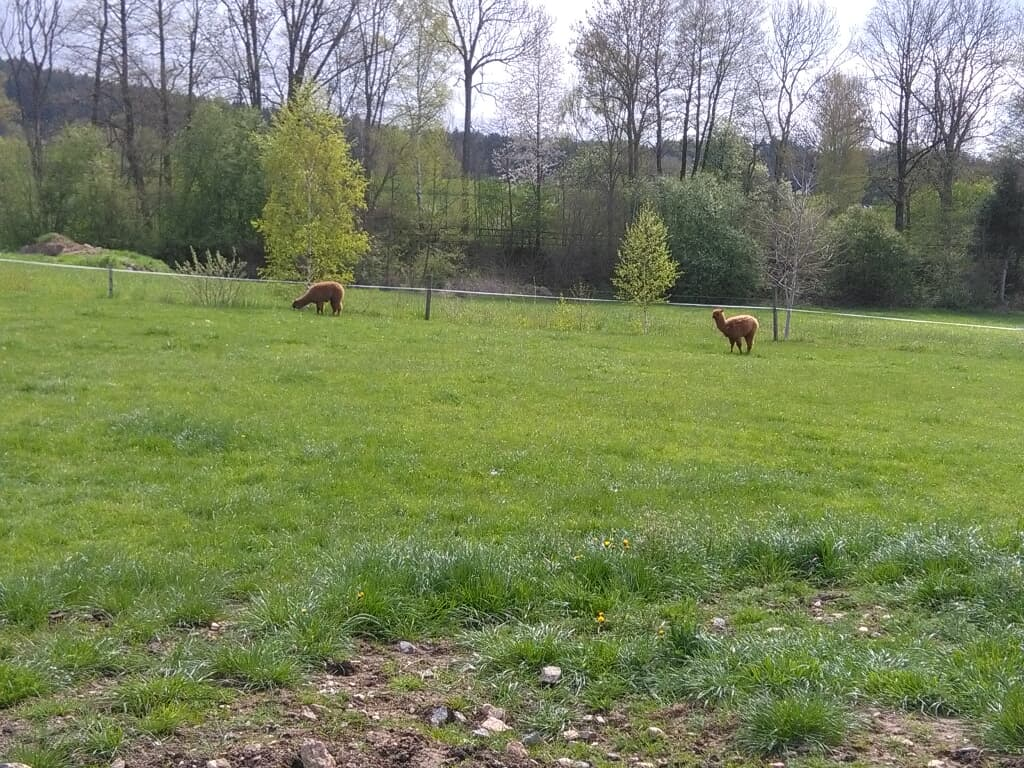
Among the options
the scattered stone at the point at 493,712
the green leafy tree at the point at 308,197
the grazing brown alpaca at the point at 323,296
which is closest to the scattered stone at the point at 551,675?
the scattered stone at the point at 493,712

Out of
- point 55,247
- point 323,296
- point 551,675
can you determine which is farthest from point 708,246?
point 551,675

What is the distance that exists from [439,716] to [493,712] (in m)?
0.23

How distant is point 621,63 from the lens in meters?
46.4

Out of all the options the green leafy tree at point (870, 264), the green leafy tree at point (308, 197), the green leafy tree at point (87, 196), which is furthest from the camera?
the green leafy tree at point (870, 264)

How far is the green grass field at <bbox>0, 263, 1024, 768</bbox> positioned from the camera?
3479mm

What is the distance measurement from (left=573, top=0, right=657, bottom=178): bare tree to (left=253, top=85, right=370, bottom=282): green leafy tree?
21796 mm

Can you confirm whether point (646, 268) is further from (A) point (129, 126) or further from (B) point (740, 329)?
(A) point (129, 126)

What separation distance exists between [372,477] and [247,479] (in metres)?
1.18

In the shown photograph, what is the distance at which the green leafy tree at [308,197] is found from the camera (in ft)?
95.3

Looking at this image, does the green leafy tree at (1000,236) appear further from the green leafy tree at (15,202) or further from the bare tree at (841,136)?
the green leafy tree at (15,202)

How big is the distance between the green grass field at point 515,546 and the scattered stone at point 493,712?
69 millimetres

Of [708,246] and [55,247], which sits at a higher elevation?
[708,246]

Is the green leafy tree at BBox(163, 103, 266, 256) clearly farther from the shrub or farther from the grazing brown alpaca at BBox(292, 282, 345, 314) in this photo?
the grazing brown alpaca at BBox(292, 282, 345, 314)

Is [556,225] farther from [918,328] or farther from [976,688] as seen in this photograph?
[976,688]
